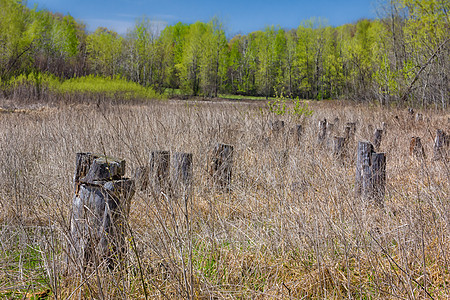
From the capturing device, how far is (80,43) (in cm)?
5328

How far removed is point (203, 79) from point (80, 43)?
28.5 m

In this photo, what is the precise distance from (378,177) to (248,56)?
→ 46.7 meters

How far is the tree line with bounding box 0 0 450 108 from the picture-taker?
12.7 m

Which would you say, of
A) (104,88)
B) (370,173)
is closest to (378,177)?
(370,173)

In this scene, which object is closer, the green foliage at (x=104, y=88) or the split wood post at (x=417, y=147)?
the split wood post at (x=417, y=147)

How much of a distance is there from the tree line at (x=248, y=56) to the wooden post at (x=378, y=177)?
34.0 ft

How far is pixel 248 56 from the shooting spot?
48.0 metres

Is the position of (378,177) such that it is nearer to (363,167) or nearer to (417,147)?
(363,167)

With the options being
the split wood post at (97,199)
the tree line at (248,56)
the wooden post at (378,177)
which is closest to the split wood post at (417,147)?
the wooden post at (378,177)

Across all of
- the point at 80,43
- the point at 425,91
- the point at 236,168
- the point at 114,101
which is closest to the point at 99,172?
the point at 236,168

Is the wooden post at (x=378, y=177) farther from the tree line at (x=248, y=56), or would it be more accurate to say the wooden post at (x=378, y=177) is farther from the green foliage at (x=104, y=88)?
the green foliage at (x=104, y=88)

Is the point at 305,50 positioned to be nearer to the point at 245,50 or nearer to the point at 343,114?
the point at 245,50

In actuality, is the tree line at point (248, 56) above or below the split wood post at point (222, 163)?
above

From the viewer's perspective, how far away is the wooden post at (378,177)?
3144 mm
